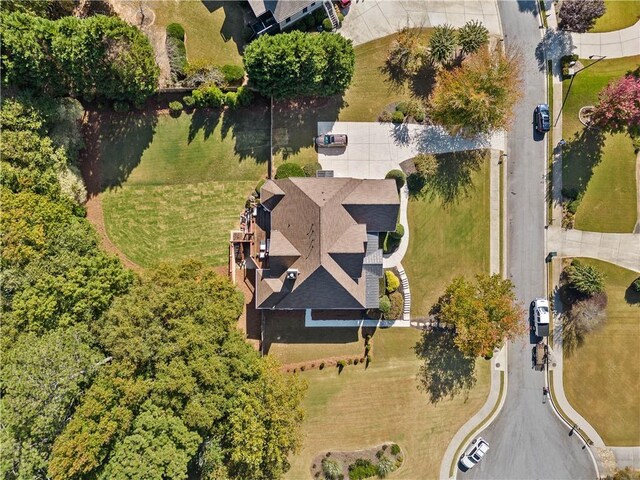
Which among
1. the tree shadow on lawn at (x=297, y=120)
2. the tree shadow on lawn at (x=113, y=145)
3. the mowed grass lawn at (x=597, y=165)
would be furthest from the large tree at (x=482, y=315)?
the tree shadow on lawn at (x=113, y=145)

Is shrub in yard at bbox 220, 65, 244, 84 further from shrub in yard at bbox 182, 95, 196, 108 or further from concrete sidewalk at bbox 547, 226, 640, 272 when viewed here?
concrete sidewalk at bbox 547, 226, 640, 272

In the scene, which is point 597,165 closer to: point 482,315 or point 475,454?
point 482,315

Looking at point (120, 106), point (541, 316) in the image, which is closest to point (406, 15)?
point (120, 106)

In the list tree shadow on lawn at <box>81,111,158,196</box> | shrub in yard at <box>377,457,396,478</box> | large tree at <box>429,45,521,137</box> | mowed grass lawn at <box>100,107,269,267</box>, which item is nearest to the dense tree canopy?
tree shadow on lawn at <box>81,111,158,196</box>

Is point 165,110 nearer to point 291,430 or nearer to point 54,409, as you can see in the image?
point 54,409

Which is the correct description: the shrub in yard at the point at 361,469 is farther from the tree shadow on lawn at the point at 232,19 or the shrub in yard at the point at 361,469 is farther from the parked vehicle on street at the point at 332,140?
the tree shadow on lawn at the point at 232,19
